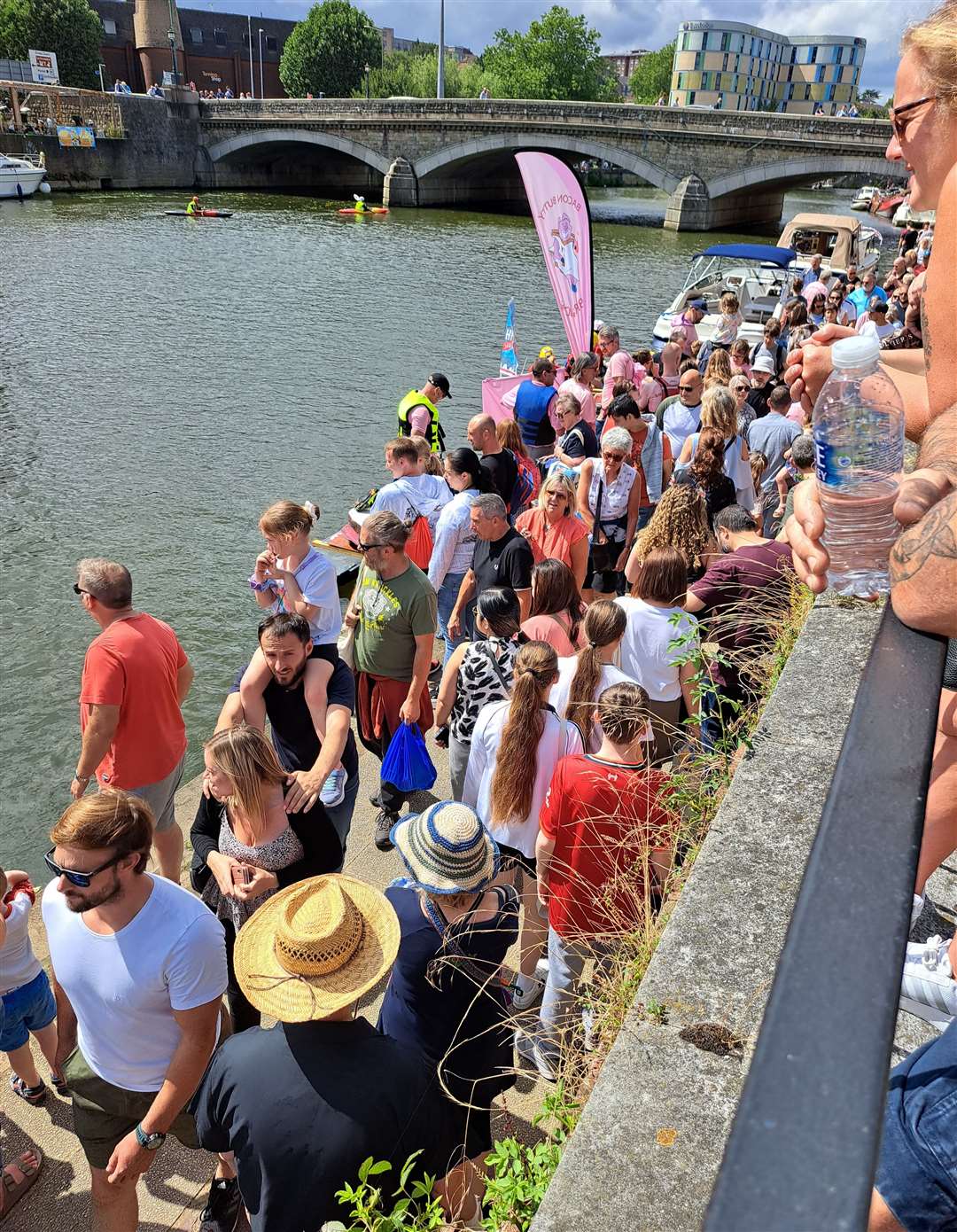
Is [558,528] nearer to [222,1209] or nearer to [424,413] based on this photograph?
[424,413]

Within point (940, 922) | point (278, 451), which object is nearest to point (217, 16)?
point (278, 451)

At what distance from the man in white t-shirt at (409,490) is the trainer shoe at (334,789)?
2547 millimetres

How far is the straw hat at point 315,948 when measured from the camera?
2461mm

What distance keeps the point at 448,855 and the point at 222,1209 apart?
62.7 inches

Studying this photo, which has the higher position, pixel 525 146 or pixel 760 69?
pixel 760 69

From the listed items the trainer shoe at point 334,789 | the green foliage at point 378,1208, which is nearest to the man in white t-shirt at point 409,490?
the trainer shoe at point 334,789

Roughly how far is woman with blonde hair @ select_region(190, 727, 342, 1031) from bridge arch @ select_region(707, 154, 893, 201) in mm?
43566

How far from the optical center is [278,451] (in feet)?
46.5

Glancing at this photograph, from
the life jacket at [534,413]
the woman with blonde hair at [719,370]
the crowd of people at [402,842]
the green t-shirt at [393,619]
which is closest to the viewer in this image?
the crowd of people at [402,842]

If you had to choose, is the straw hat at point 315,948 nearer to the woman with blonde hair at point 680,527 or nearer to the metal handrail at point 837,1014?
the metal handrail at point 837,1014

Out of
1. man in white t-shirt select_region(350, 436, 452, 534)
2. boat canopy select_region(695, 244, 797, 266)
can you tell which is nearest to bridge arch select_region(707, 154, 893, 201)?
boat canopy select_region(695, 244, 797, 266)

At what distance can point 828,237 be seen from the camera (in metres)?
24.9

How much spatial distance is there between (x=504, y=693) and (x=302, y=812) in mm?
1180

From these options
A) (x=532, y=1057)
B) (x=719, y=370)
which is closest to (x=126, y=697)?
(x=532, y=1057)
